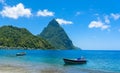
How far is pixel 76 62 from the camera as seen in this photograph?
2402 inches

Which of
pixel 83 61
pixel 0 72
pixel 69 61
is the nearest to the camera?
pixel 0 72

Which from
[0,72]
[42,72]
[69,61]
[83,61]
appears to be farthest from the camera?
[83,61]

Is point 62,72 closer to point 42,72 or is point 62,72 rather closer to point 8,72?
point 42,72

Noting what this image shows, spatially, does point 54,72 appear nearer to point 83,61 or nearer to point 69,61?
point 69,61

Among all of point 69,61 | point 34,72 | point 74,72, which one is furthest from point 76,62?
point 34,72

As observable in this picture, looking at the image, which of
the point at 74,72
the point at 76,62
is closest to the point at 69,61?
the point at 76,62

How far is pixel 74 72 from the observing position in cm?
4038

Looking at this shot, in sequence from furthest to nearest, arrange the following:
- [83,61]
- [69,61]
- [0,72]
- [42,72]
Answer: [83,61] < [69,61] < [42,72] < [0,72]

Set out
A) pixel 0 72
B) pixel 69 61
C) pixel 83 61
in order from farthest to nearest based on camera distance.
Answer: pixel 83 61
pixel 69 61
pixel 0 72

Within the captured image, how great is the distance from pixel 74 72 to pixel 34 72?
7136mm

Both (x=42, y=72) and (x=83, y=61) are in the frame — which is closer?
(x=42, y=72)

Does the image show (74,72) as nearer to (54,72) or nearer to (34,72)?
(54,72)

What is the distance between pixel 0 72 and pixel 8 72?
1211mm

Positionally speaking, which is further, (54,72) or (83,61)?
(83,61)
